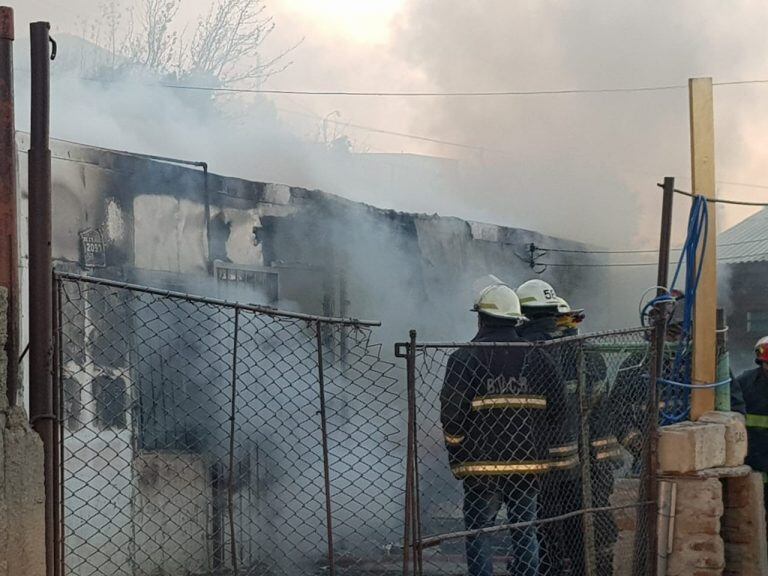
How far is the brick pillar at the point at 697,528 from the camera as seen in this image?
15.9ft

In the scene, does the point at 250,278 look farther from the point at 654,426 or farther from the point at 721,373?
the point at 654,426

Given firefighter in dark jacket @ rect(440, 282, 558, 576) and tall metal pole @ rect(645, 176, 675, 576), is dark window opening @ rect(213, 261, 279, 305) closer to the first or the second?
firefighter in dark jacket @ rect(440, 282, 558, 576)

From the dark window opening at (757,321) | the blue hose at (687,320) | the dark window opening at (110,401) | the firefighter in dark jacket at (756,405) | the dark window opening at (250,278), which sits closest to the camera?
the blue hose at (687,320)

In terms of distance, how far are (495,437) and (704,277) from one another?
152 cm

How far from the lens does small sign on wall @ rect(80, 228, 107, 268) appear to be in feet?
26.7

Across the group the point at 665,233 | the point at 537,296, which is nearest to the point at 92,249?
the point at 537,296

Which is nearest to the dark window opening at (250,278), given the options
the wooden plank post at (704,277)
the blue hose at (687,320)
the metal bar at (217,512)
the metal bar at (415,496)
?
the metal bar at (217,512)

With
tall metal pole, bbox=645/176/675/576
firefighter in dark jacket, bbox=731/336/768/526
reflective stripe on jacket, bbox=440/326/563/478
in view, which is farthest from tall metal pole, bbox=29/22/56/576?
firefighter in dark jacket, bbox=731/336/768/526

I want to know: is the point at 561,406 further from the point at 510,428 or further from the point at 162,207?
the point at 162,207

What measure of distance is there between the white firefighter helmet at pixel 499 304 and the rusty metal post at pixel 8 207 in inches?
104

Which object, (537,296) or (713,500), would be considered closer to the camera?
(713,500)

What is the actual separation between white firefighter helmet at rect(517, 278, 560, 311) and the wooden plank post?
0.96m

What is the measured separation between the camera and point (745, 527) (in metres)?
5.21

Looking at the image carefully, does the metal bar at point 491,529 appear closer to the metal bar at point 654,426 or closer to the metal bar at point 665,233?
the metal bar at point 654,426
